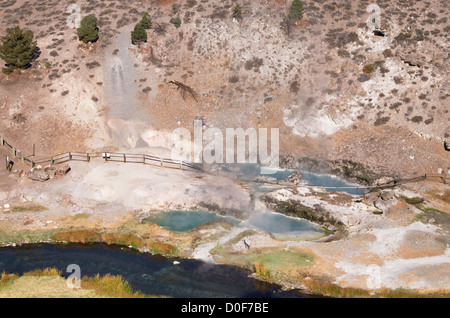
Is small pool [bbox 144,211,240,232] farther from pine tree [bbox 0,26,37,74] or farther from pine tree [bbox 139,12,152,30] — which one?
pine tree [bbox 139,12,152,30]

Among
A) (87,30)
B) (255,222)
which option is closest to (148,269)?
(255,222)

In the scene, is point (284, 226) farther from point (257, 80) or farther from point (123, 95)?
point (123, 95)

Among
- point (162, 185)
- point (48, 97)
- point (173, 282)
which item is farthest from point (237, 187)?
point (48, 97)

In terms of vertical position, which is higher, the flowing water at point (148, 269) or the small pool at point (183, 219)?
the small pool at point (183, 219)

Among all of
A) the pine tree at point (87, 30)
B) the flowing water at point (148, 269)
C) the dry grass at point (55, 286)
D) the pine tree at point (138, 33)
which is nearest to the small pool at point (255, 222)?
the flowing water at point (148, 269)

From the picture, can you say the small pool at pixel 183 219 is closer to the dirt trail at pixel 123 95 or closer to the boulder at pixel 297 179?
the boulder at pixel 297 179

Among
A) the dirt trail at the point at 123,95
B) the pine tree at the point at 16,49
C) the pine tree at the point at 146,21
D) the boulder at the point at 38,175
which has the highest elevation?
the pine tree at the point at 146,21
